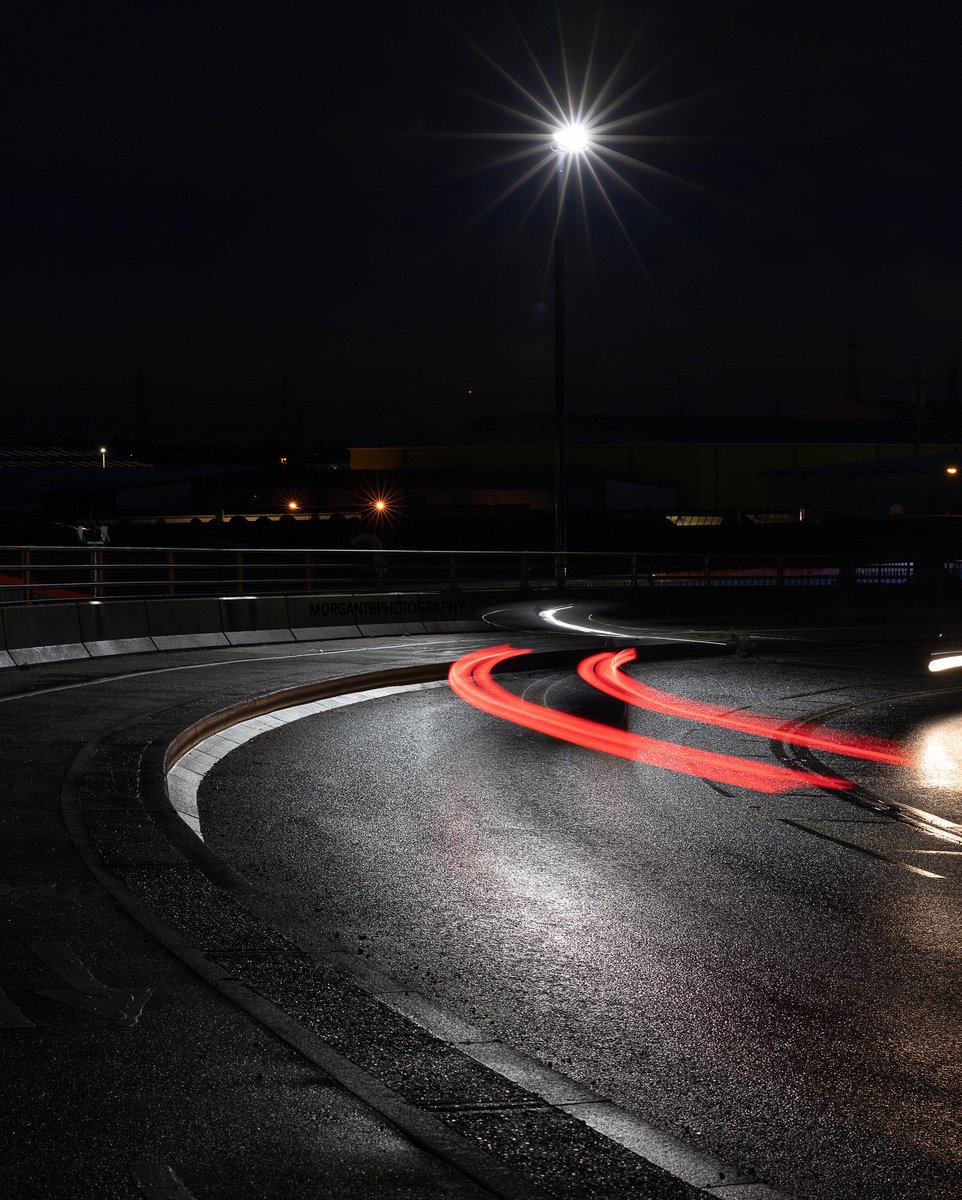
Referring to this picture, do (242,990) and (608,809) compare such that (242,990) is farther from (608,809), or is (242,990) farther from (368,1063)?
(608,809)

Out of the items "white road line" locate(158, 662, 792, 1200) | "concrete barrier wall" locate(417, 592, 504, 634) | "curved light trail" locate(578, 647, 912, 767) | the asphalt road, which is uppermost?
"concrete barrier wall" locate(417, 592, 504, 634)

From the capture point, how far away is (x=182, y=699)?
14.1 meters

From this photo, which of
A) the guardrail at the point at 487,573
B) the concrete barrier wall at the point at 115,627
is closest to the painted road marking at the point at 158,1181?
the concrete barrier wall at the point at 115,627

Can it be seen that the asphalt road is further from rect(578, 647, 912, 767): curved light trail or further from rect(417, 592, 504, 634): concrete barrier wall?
rect(417, 592, 504, 634): concrete barrier wall

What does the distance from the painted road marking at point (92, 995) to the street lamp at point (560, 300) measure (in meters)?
25.2

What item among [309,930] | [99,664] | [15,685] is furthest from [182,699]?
[309,930]

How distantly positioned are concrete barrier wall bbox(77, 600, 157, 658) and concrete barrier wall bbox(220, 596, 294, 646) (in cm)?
190

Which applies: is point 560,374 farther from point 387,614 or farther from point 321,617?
point 321,617

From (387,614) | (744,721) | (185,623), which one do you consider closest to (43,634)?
(185,623)

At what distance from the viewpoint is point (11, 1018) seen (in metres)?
4.62

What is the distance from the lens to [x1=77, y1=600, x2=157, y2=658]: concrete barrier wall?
19891mm

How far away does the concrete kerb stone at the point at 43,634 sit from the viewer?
1806cm

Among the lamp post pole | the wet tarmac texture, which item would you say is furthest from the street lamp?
the wet tarmac texture

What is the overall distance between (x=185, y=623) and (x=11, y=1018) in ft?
59.0
